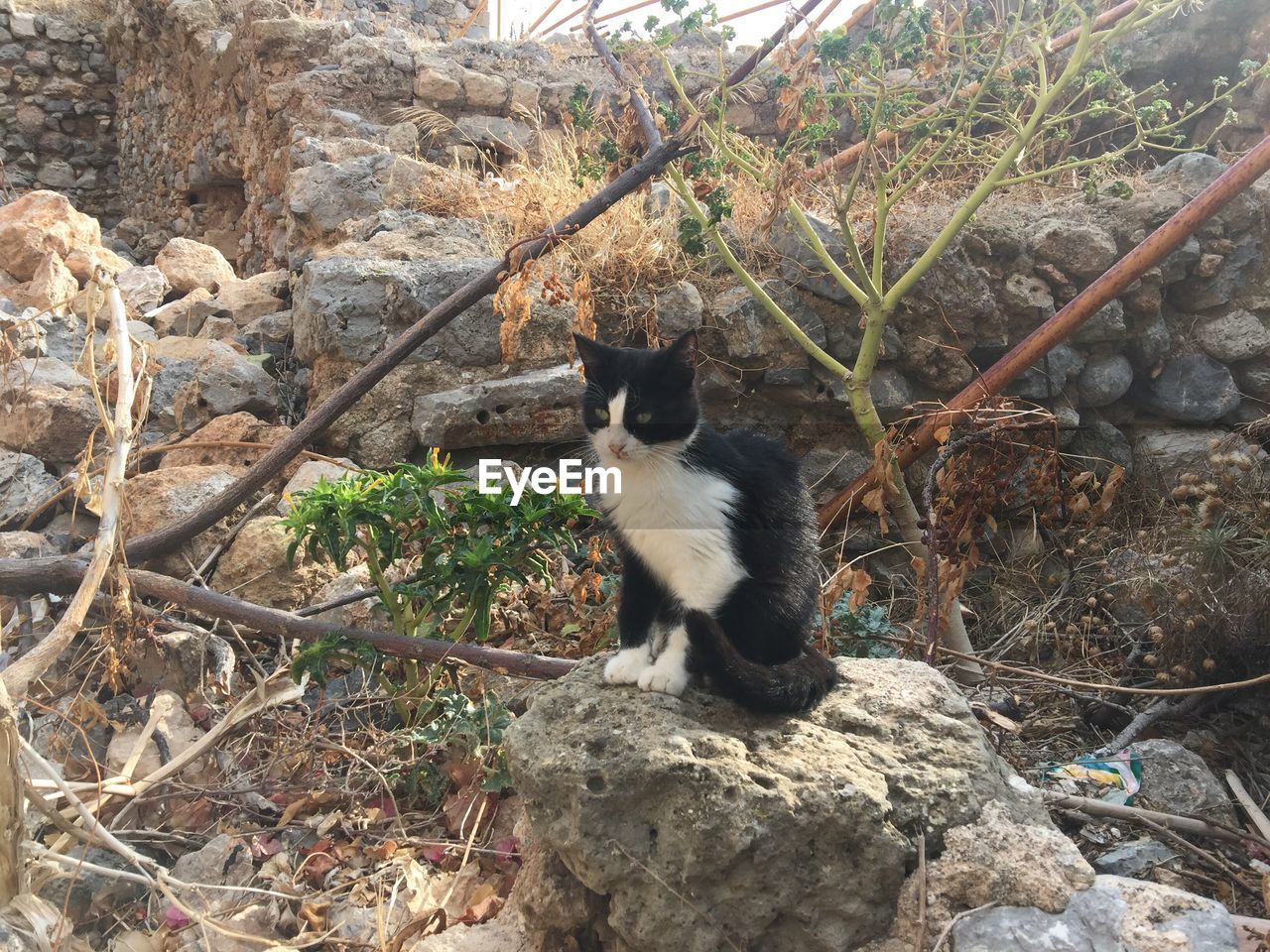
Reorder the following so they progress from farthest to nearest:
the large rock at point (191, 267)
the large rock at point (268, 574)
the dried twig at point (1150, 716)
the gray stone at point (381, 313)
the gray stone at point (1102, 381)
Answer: the large rock at point (191, 267), the gray stone at point (1102, 381), the gray stone at point (381, 313), the large rock at point (268, 574), the dried twig at point (1150, 716)

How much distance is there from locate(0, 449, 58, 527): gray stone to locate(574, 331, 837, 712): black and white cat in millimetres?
2784

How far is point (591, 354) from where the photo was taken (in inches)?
94.1

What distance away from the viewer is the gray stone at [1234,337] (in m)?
5.01

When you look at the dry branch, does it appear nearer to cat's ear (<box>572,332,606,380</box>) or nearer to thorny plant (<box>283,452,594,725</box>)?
thorny plant (<box>283,452,594,725</box>)

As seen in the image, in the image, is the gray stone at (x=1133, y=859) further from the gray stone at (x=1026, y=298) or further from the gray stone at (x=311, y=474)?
the gray stone at (x=1026, y=298)

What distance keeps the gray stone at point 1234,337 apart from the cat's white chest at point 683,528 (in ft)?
13.9

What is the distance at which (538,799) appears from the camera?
183cm

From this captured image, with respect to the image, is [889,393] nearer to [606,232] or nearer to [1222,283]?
[606,232]

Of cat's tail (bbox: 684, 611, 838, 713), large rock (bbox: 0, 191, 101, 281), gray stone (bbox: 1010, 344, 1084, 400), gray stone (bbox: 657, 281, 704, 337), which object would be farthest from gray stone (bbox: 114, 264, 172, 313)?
gray stone (bbox: 1010, 344, 1084, 400)

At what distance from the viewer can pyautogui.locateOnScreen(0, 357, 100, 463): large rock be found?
3996 mm

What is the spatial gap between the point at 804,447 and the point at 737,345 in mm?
665

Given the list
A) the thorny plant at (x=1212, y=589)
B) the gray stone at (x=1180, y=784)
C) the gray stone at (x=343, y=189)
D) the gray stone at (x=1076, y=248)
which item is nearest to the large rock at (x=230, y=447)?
the gray stone at (x=343, y=189)

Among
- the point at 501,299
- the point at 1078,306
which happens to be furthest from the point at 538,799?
the point at 1078,306

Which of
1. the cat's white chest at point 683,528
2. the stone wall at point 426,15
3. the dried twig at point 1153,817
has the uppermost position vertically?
the stone wall at point 426,15
